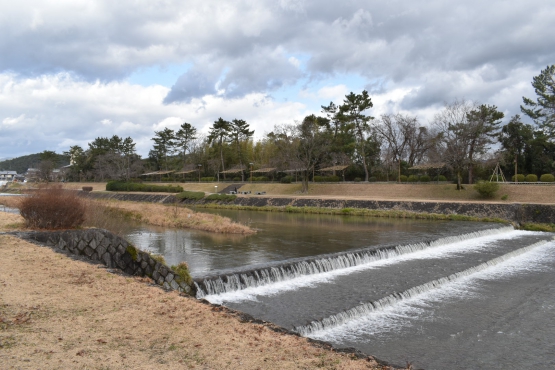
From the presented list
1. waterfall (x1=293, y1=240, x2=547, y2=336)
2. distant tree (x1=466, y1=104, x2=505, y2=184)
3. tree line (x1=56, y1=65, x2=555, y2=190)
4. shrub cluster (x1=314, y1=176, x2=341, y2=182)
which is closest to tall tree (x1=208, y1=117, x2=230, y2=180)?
tree line (x1=56, y1=65, x2=555, y2=190)

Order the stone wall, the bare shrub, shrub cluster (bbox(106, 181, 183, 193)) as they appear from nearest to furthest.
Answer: the stone wall
the bare shrub
shrub cluster (bbox(106, 181, 183, 193))

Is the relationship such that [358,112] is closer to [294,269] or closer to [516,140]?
[516,140]

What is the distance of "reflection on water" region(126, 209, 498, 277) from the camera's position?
15.1 meters

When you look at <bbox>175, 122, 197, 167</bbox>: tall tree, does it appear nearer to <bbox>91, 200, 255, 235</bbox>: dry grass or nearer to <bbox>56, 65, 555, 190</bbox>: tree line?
<bbox>56, 65, 555, 190</bbox>: tree line

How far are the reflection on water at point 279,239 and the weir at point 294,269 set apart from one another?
0.96m

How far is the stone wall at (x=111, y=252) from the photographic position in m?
10.1

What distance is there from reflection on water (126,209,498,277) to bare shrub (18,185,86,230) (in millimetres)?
3564

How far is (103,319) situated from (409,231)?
20.1 m

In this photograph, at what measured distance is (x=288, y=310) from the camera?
925cm

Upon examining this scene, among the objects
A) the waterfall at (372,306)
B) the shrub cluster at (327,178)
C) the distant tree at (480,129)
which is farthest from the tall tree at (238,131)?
the waterfall at (372,306)

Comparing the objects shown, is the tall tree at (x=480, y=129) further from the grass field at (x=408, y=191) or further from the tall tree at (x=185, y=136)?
the tall tree at (x=185, y=136)

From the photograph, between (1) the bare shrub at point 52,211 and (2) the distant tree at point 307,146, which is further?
(2) the distant tree at point 307,146

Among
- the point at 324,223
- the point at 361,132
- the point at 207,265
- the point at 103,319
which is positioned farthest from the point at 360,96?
the point at 103,319

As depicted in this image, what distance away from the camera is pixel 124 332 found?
18.6ft
